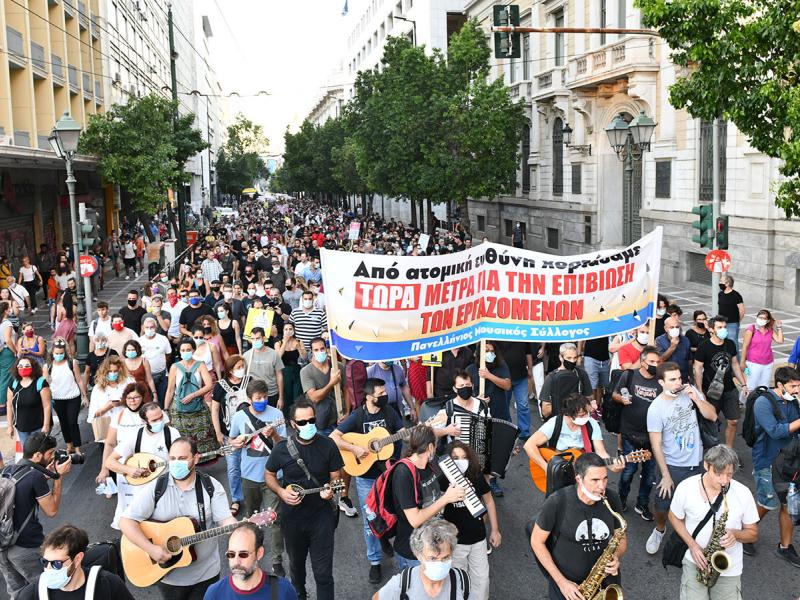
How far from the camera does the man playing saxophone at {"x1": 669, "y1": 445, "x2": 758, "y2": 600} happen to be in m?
5.13

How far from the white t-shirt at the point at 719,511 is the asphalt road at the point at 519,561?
134 cm

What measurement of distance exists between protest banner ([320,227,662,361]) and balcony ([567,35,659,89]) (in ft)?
58.4

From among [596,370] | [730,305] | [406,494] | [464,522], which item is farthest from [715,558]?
[730,305]

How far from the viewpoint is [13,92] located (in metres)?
25.6

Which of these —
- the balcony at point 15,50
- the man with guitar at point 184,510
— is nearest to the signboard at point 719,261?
the man with guitar at point 184,510

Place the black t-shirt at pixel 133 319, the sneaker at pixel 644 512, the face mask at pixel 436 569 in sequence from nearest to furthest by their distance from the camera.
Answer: the face mask at pixel 436 569 → the sneaker at pixel 644 512 → the black t-shirt at pixel 133 319

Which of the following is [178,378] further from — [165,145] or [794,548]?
[165,145]

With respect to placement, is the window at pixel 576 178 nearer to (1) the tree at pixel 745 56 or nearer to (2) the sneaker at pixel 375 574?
(1) the tree at pixel 745 56

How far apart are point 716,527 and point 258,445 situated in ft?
12.2

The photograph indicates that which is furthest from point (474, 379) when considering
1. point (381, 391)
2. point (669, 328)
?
point (669, 328)

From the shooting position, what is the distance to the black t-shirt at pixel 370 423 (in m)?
7.12

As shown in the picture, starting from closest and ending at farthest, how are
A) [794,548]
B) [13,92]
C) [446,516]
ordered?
1. [446,516]
2. [794,548]
3. [13,92]

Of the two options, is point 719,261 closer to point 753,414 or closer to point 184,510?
point 753,414

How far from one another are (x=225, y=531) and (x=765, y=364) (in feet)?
25.5
